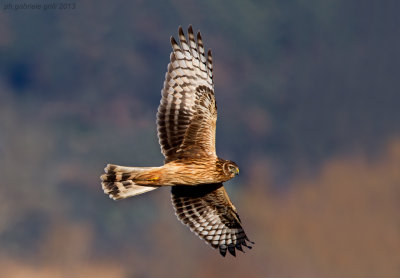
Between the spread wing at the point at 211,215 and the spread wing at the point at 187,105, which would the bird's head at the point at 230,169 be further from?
the spread wing at the point at 211,215

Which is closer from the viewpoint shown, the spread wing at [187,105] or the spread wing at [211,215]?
the spread wing at [187,105]

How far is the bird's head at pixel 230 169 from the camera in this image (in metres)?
13.6

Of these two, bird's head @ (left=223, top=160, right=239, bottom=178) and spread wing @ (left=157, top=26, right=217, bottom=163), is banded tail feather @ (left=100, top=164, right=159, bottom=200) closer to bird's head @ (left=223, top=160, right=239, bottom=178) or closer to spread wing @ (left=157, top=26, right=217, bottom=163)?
spread wing @ (left=157, top=26, right=217, bottom=163)

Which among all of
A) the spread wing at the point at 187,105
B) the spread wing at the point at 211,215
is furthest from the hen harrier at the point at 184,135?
the spread wing at the point at 211,215

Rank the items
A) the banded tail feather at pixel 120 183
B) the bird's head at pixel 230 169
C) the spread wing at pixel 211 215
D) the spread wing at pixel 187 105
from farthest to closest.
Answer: the spread wing at pixel 211 215 < the spread wing at pixel 187 105 < the banded tail feather at pixel 120 183 < the bird's head at pixel 230 169

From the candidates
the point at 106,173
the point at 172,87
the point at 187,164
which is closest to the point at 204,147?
the point at 187,164

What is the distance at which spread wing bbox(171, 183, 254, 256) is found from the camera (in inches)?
602

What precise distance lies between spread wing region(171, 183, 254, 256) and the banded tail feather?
1.67 m

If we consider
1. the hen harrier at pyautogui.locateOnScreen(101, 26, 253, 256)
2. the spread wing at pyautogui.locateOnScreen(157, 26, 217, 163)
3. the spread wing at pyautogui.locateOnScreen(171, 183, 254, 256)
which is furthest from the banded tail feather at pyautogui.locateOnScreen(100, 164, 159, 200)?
the spread wing at pyautogui.locateOnScreen(171, 183, 254, 256)

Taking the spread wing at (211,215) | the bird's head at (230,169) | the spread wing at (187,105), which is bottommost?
the spread wing at (211,215)

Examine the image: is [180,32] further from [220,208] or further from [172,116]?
[220,208]

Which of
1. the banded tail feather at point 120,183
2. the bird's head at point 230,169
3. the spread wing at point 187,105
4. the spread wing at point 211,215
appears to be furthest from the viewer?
the spread wing at point 211,215

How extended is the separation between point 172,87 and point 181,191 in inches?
122

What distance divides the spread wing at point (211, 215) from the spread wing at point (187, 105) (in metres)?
1.73
